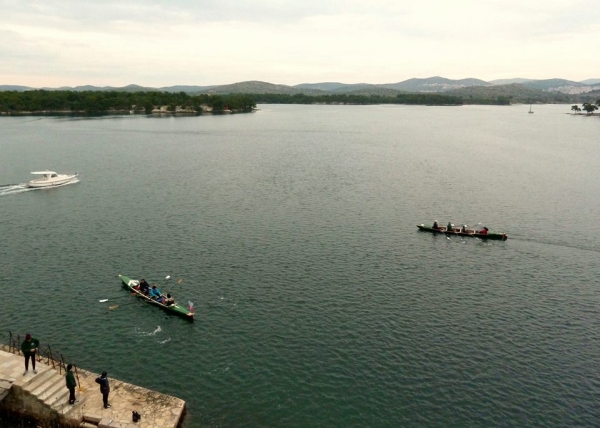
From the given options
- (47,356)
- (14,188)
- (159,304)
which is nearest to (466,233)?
(159,304)

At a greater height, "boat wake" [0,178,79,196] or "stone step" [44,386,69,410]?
"boat wake" [0,178,79,196]

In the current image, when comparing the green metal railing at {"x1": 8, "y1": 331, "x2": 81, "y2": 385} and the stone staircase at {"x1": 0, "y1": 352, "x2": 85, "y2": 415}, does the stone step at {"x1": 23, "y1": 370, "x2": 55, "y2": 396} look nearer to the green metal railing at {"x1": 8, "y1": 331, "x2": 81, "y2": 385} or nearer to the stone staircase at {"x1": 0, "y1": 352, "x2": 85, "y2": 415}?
the stone staircase at {"x1": 0, "y1": 352, "x2": 85, "y2": 415}

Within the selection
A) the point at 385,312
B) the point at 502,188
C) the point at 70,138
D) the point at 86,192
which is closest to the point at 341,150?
the point at 502,188

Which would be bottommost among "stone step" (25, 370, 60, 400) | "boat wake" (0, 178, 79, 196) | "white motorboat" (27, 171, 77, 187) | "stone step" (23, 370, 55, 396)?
"stone step" (25, 370, 60, 400)

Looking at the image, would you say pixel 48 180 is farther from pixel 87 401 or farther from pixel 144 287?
pixel 87 401

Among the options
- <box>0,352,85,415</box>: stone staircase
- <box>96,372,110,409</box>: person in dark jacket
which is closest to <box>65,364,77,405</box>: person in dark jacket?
<box>0,352,85,415</box>: stone staircase

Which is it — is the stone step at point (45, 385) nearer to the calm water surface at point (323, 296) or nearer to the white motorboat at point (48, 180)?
the calm water surface at point (323, 296)

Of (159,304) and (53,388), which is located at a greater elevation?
(53,388)
